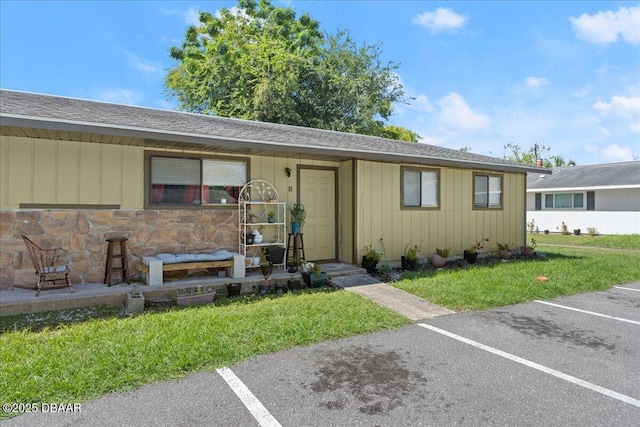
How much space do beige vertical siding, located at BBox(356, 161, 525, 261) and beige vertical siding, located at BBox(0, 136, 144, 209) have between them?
14.5ft

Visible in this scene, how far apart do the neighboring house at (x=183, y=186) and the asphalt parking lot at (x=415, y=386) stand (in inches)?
149

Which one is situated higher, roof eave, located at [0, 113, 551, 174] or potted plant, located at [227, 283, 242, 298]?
roof eave, located at [0, 113, 551, 174]

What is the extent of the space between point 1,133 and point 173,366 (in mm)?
4675

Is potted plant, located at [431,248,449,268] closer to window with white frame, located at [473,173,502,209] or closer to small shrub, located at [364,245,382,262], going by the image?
small shrub, located at [364,245,382,262]

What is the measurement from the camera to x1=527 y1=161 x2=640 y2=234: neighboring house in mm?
17377

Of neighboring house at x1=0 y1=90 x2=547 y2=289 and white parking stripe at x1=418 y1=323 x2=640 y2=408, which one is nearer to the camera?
white parking stripe at x1=418 y1=323 x2=640 y2=408

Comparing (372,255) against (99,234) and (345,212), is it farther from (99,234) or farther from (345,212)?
(99,234)

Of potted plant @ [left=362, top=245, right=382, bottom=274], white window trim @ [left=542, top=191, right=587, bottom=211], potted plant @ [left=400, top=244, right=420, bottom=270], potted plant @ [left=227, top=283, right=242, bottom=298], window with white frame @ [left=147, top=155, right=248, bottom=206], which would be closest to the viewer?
potted plant @ [left=227, top=283, right=242, bottom=298]

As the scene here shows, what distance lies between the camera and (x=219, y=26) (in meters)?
22.3

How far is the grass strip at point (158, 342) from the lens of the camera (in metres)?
2.96

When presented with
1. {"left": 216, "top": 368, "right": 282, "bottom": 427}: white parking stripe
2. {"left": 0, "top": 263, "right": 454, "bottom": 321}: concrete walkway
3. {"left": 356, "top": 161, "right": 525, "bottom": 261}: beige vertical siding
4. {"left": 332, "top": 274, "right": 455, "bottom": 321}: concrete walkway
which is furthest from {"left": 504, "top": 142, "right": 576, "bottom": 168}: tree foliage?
{"left": 216, "top": 368, "right": 282, "bottom": 427}: white parking stripe

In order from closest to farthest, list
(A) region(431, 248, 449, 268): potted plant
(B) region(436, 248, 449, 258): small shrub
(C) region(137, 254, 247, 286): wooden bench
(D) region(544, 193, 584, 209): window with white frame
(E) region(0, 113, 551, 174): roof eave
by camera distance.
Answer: (E) region(0, 113, 551, 174): roof eave < (C) region(137, 254, 247, 286): wooden bench < (A) region(431, 248, 449, 268): potted plant < (B) region(436, 248, 449, 258): small shrub < (D) region(544, 193, 584, 209): window with white frame

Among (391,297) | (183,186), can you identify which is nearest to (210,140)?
(183,186)

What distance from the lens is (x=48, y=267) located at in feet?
17.6
